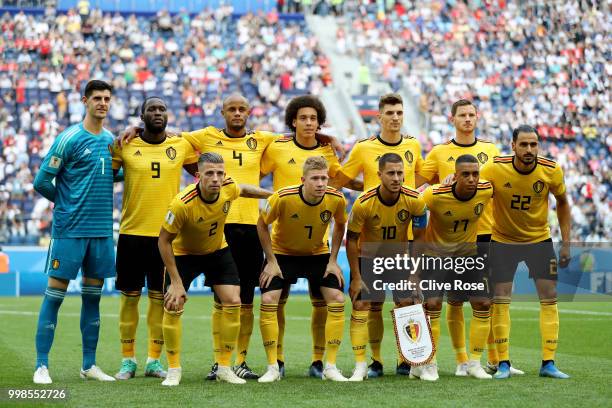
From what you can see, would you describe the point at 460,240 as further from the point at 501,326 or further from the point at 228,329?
the point at 228,329

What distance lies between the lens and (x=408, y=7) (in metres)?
37.6

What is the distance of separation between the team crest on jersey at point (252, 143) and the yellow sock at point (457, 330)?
2342 mm

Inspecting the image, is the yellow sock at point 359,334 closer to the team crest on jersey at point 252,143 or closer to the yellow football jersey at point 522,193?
the yellow football jersey at point 522,193

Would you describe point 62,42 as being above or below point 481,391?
above

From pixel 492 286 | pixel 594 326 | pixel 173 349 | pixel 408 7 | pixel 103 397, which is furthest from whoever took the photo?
pixel 408 7

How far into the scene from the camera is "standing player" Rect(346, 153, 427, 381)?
30.9 feet

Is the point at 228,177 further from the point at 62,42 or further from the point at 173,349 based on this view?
the point at 62,42

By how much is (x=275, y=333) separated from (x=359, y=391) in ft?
3.89

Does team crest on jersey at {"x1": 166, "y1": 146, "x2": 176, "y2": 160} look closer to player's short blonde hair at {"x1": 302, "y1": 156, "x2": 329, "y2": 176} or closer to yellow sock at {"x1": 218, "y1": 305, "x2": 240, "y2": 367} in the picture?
player's short blonde hair at {"x1": 302, "y1": 156, "x2": 329, "y2": 176}

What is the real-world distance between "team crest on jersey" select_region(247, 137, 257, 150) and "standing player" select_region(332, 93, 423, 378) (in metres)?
0.84

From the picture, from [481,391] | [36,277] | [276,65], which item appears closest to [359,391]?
[481,391]

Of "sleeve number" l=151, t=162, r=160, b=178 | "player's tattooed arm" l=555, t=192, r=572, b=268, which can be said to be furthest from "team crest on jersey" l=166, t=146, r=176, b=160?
"player's tattooed arm" l=555, t=192, r=572, b=268

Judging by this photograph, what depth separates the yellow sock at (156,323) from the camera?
9.76 meters

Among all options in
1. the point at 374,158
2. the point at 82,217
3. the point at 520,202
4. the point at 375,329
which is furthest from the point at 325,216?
the point at 82,217
